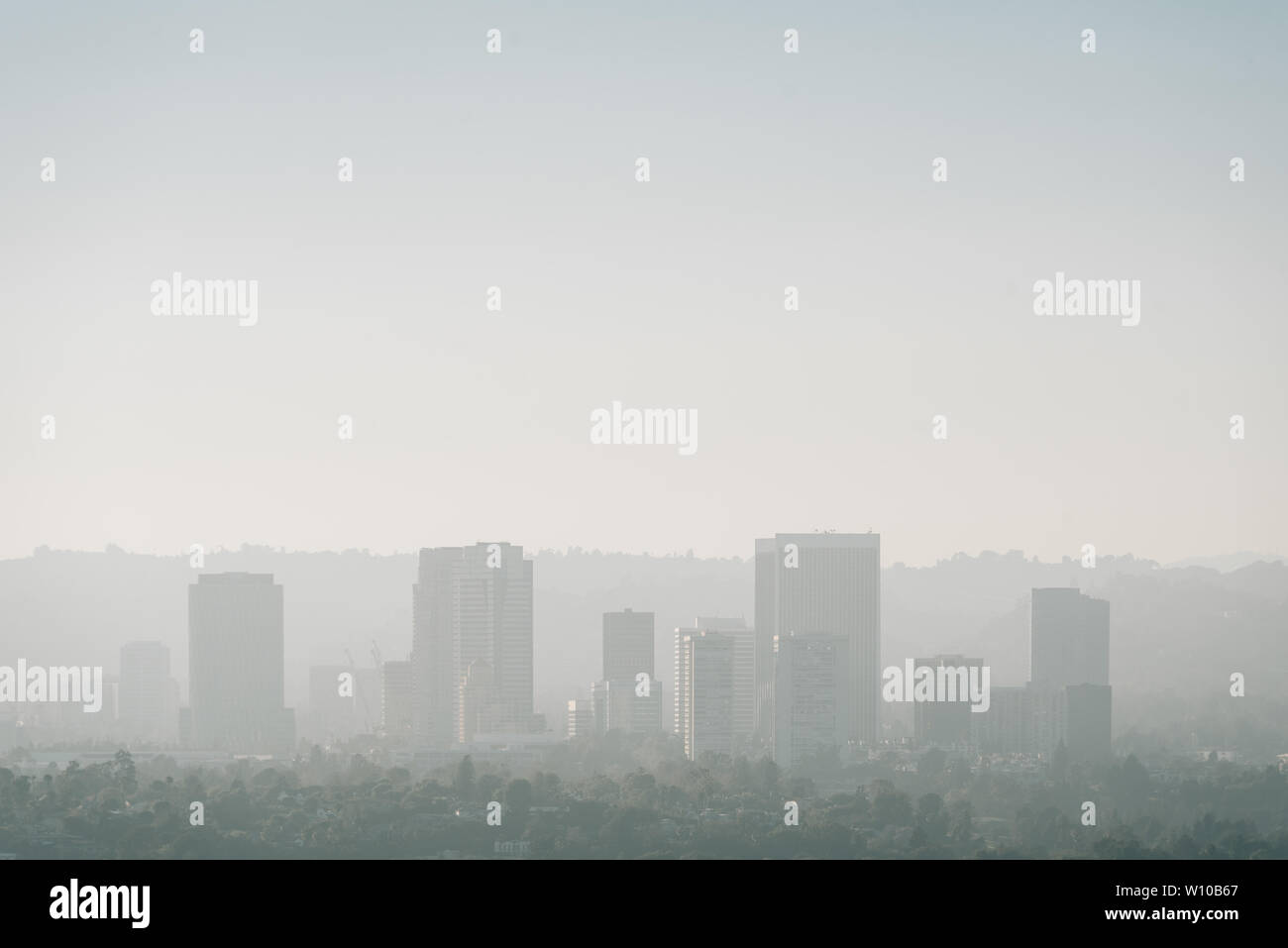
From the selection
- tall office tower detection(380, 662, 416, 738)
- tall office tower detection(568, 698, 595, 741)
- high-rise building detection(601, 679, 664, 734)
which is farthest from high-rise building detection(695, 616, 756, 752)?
tall office tower detection(380, 662, 416, 738)

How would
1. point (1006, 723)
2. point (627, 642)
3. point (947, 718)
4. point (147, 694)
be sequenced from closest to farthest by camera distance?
point (1006, 723), point (947, 718), point (147, 694), point (627, 642)

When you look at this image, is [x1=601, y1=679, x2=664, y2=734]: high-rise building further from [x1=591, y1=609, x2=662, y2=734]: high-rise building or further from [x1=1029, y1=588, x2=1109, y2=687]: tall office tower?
[x1=1029, y1=588, x2=1109, y2=687]: tall office tower

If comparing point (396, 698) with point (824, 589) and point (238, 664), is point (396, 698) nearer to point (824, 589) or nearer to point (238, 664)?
point (238, 664)

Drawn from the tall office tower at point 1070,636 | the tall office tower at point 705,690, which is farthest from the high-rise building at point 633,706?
the tall office tower at point 1070,636

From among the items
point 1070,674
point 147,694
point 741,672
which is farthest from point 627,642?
point 147,694
